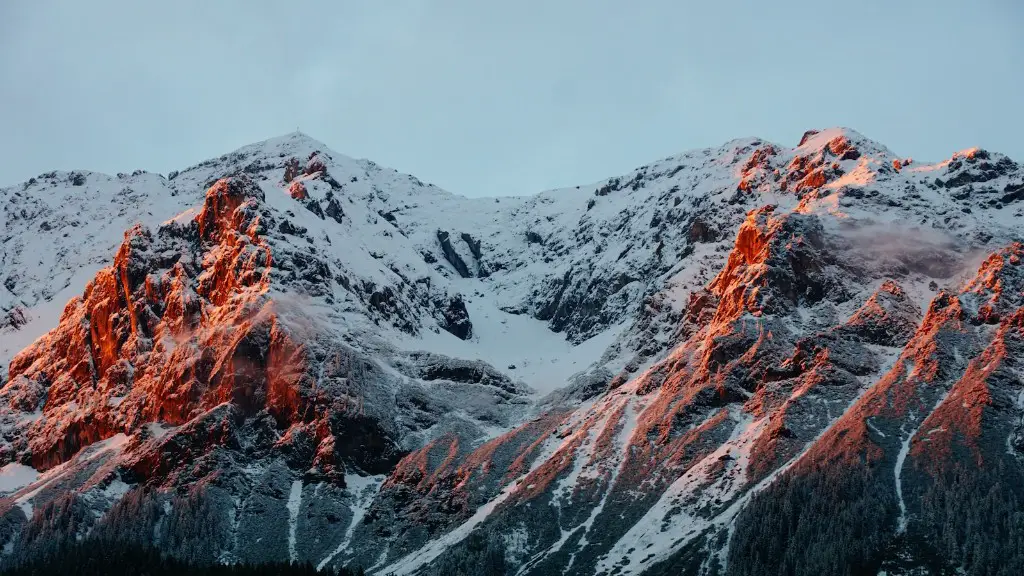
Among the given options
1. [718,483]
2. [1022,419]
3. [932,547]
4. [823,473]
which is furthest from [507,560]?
[1022,419]

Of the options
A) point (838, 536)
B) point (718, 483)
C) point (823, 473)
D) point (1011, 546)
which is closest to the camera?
point (1011, 546)

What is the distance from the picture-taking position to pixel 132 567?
608 ft

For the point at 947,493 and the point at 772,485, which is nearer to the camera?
the point at 947,493

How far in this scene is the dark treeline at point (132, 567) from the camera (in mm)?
184375

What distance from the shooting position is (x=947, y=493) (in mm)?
172375

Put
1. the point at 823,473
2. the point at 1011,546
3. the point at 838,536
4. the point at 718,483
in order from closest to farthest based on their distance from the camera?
the point at 1011,546 < the point at 838,536 < the point at 823,473 < the point at 718,483

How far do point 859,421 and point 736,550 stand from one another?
40.4 metres

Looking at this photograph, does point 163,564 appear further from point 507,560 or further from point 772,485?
point 772,485

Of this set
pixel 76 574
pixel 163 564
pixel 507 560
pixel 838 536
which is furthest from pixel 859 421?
pixel 76 574

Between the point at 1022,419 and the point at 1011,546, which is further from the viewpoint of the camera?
the point at 1022,419

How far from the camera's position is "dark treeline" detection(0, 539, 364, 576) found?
7259 inches

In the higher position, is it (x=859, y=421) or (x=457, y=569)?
(x=859, y=421)

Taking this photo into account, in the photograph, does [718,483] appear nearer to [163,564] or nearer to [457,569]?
[457,569]

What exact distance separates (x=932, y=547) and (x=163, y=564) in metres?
115
